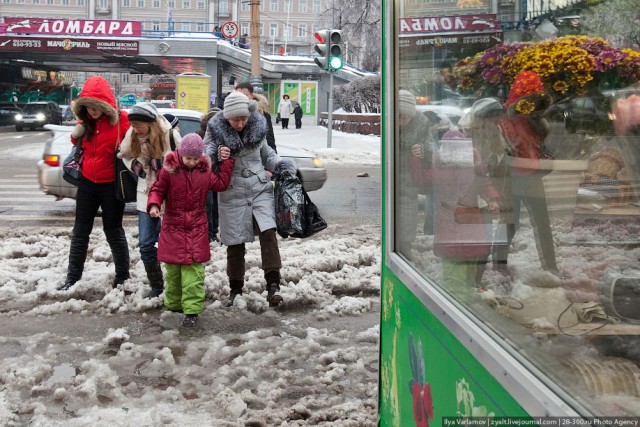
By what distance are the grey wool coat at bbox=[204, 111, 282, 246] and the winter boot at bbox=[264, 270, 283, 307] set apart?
33 cm

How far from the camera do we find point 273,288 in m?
6.07

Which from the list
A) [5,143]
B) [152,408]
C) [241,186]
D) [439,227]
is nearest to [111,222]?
[241,186]

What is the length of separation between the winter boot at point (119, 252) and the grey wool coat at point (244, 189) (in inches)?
40.5

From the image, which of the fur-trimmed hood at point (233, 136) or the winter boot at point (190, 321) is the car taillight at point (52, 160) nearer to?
the fur-trimmed hood at point (233, 136)

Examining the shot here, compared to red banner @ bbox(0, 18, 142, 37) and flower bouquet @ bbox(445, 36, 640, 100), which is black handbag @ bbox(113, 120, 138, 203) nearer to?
flower bouquet @ bbox(445, 36, 640, 100)

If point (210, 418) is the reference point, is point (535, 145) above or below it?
above

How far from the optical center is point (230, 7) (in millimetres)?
101312

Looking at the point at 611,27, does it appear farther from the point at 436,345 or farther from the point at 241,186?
the point at 241,186

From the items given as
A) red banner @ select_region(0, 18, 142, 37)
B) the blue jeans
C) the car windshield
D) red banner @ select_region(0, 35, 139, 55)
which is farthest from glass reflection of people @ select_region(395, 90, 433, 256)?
red banner @ select_region(0, 18, 142, 37)

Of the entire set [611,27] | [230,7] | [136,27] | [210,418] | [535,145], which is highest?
[230,7]

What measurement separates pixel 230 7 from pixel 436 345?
103308 millimetres

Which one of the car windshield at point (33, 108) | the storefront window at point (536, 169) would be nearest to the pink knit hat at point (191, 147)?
the storefront window at point (536, 169)

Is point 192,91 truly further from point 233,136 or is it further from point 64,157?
point 233,136

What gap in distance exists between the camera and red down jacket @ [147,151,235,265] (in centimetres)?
550
